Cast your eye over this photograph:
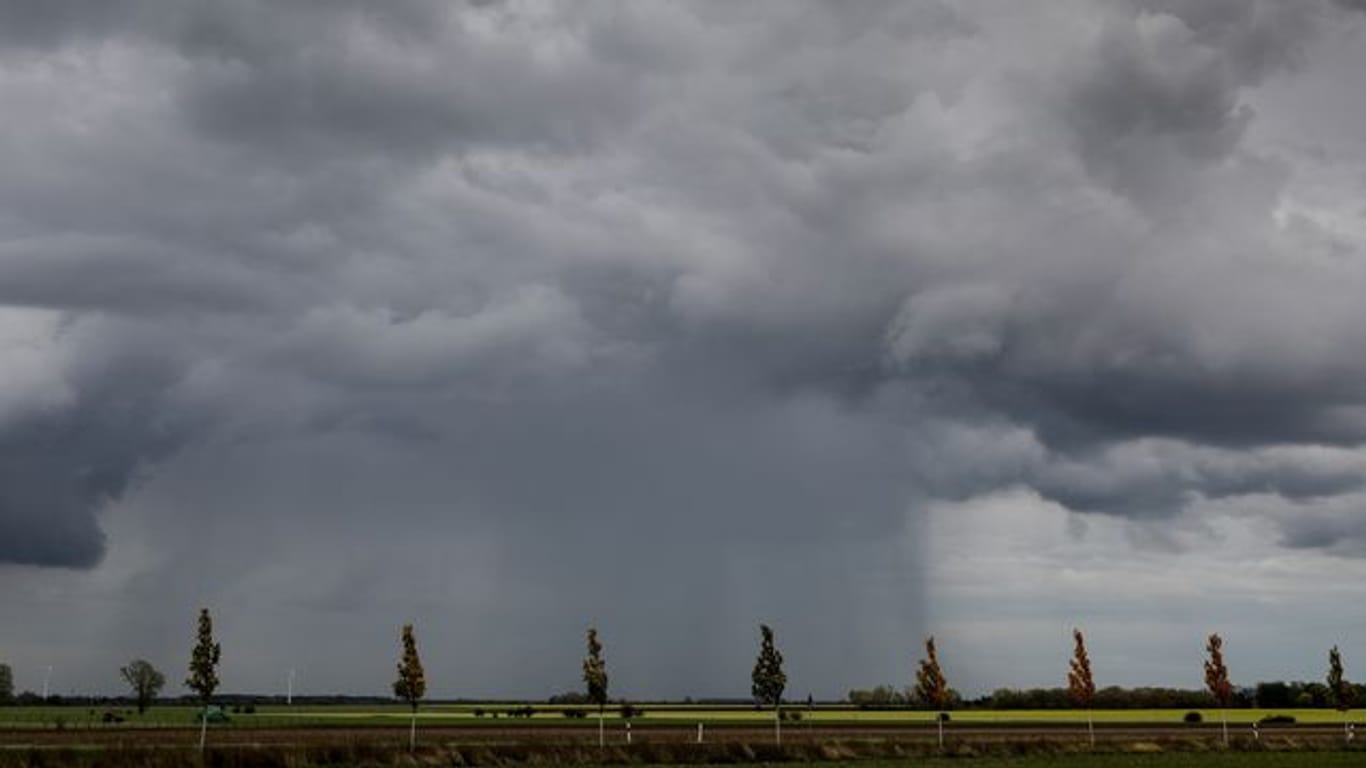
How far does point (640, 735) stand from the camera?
308 ft

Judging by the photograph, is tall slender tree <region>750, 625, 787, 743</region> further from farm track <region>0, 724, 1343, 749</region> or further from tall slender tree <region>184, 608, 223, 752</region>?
tall slender tree <region>184, 608, 223, 752</region>

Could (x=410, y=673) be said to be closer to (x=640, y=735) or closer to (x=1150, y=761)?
(x=640, y=735)

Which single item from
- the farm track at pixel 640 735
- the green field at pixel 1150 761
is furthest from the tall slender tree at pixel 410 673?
the green field at pixel 1150 761

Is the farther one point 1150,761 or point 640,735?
point 640,735

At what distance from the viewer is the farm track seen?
7775 cm

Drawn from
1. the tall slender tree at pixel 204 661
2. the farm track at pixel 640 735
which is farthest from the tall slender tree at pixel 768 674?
the tall slender tree at pixel 204 661

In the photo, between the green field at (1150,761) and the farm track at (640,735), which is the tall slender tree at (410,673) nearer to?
the farm track at (640,735)

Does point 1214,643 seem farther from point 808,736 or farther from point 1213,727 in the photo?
point 808,736

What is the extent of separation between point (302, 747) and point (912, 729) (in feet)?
200

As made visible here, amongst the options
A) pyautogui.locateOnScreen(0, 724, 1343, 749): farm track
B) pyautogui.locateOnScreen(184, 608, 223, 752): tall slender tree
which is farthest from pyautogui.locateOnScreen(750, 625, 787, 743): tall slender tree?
pyautogui.locateOnScreen(184, 608, 223, 752): tall slender tree

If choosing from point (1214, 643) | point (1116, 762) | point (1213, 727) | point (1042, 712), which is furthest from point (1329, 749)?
point (1042, 712)

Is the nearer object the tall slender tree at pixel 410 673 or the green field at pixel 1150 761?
the green field at pixel 1150 761

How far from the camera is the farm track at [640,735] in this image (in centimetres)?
7775

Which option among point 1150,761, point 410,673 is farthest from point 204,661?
point 1150,761
